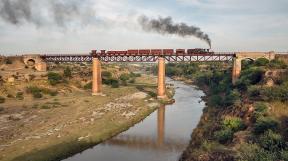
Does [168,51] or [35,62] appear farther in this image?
[35,62]

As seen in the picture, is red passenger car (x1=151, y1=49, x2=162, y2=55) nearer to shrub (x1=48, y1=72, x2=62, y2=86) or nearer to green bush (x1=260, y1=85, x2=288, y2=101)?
shrub (x1=48, y1=72, x2=62, y2=86)

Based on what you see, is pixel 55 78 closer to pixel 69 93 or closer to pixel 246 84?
pixel 69 93

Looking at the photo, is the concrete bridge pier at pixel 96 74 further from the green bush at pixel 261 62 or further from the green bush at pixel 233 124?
the green bush at pixel 233 124

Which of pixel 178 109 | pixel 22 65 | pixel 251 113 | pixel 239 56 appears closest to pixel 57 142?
pixel 251 113

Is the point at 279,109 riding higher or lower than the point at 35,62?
lower

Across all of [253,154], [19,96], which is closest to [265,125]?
[253,154]

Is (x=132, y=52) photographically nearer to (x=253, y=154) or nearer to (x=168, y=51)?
(x=168, y=51)
